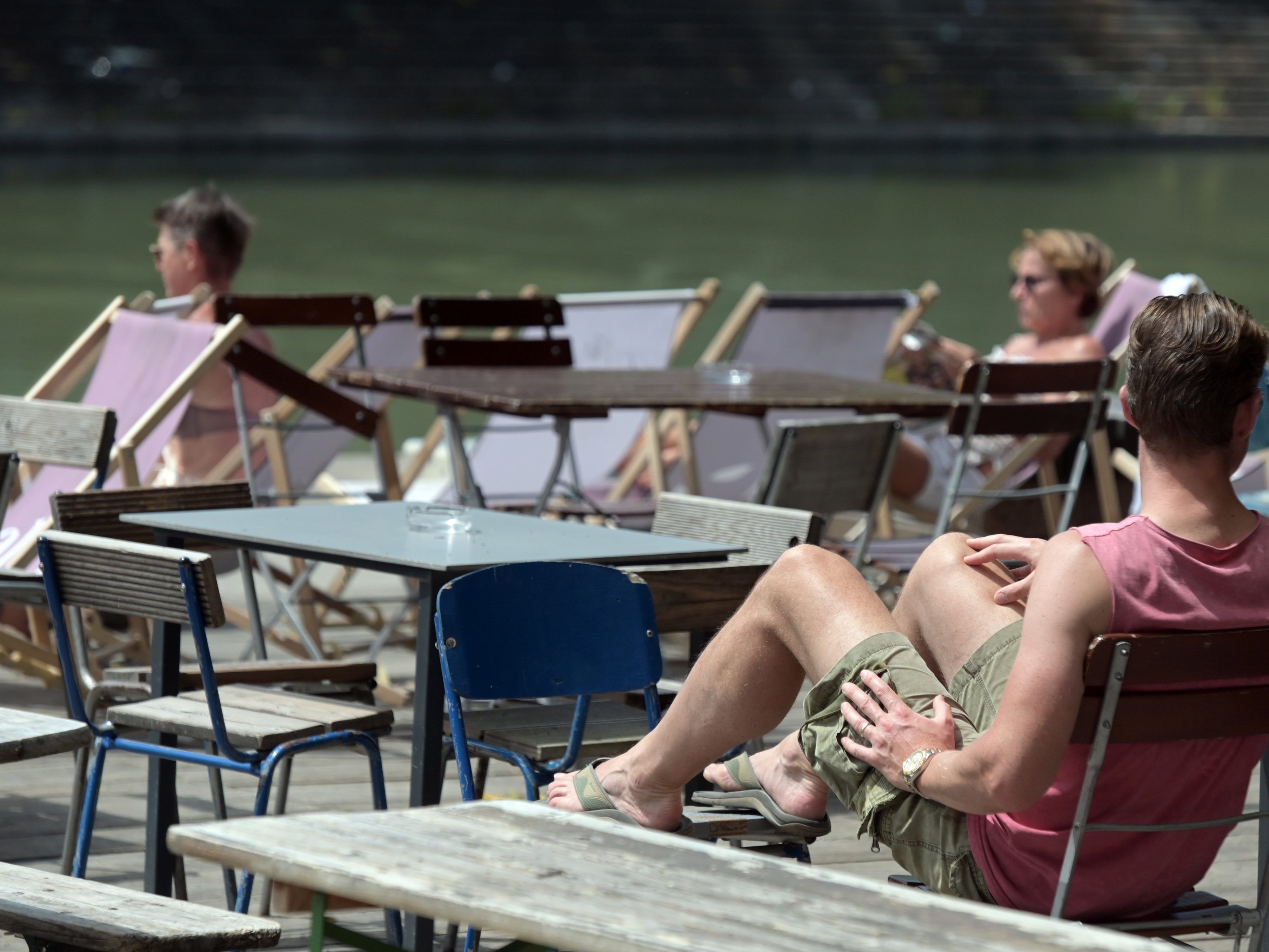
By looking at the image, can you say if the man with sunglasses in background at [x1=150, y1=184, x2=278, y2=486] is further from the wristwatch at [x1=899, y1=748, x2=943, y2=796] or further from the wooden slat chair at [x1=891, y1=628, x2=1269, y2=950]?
the wooden slat chair at [x1=891, y1=628, x2=1269, y2=950]

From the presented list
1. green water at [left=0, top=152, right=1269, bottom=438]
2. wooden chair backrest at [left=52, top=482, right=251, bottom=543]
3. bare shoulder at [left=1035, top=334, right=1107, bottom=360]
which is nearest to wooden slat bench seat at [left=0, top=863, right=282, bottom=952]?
wooden chair backrest at [left=52, top=482, right=251, bottom=543]

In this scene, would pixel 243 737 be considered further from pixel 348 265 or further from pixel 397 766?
pixel 348 265

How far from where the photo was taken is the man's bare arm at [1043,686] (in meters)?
2.00

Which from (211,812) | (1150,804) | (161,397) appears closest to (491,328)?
(161,397)

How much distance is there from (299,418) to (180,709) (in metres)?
2.97

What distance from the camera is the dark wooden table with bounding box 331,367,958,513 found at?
14.9 ft

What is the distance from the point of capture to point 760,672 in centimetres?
240

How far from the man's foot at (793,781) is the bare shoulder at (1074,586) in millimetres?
502

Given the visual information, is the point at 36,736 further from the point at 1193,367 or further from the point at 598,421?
the point at 598,421

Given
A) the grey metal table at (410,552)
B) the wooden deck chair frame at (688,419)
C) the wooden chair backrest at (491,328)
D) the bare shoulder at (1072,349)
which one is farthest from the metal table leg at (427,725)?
the bare shoulder at (1072,349)

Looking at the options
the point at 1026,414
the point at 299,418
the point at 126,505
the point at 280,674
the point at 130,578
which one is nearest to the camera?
the point at 130,578

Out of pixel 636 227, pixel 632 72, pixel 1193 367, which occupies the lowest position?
pixel 636 227

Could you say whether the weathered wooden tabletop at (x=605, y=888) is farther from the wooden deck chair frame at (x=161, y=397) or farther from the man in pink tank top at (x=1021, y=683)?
the wooden deck chair frame at (x=161, y=397)

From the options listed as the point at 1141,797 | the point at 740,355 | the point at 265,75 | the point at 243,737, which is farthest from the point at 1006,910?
the point at 265,75
